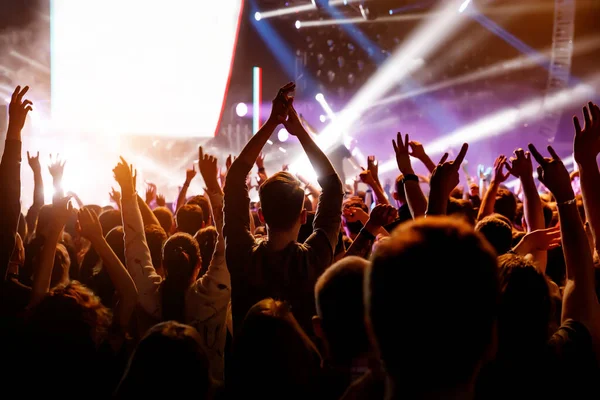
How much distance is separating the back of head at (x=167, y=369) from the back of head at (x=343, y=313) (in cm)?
35

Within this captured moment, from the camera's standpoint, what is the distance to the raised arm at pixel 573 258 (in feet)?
5.46

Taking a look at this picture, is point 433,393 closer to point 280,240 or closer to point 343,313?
point 343,313

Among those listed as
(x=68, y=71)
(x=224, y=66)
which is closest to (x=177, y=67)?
(x=224, y=66)

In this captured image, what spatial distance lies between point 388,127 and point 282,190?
14.6 meters

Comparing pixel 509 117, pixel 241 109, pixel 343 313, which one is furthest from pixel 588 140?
pixel 509 117

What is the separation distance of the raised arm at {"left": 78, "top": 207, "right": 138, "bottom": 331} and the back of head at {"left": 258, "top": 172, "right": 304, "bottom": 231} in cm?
78

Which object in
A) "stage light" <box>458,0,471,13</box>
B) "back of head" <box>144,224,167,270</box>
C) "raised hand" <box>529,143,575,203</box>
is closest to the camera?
"raised hand" <box>529,143,575,203</box>

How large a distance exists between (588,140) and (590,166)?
0.12 m

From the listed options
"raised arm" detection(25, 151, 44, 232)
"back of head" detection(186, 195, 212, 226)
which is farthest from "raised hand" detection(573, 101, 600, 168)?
"raised arm" detection(25, 151, 44, 232)

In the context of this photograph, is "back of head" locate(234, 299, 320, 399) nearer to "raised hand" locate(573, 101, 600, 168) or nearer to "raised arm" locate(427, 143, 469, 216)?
"raised arm" locate(427, 143, 469, 216)

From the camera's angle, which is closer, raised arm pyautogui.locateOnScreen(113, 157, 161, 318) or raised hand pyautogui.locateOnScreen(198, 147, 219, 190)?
raised arm pyautogui.locateOnScreen(113, 157, 161, 318)

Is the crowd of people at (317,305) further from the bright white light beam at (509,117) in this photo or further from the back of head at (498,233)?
the bright white light beam at (509,117)

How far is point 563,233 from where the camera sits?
1.87 m

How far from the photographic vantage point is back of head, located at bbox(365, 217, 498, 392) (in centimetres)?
95
